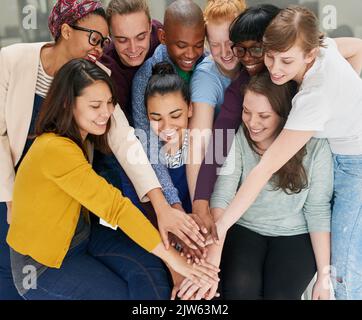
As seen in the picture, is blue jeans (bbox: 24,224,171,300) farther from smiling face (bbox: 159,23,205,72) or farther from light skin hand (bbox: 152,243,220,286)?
smiling face (bbox: 159,23,205,72)

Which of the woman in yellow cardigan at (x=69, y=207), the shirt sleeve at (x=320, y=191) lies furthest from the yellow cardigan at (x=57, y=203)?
the shirt sleeve at (x=320, y=191)

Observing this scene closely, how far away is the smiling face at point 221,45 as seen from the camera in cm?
131

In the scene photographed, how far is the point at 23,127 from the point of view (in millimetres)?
1301

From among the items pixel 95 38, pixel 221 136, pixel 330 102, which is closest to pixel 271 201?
pixel 221 136

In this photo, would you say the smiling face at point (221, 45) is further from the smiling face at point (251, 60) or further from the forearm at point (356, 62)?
the forearm at point (356, 62)

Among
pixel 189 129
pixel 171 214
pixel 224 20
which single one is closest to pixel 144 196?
pixel 171 214

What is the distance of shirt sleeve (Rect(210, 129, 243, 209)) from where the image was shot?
136 cm

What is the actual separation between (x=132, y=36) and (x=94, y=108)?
26 centimetres

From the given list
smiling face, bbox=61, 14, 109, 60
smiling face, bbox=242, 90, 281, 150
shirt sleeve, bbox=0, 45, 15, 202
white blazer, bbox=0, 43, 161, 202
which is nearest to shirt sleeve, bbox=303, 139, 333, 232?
smiling face, bbox=242, 90, 281, 150

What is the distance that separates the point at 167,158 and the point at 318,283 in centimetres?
57

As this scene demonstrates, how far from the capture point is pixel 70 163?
3.73 ft

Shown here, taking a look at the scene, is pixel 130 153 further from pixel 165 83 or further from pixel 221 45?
pixel 221 45

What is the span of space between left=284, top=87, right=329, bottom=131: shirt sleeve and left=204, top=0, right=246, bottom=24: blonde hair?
1.04ft

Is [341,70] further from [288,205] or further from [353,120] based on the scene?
[288,205]
